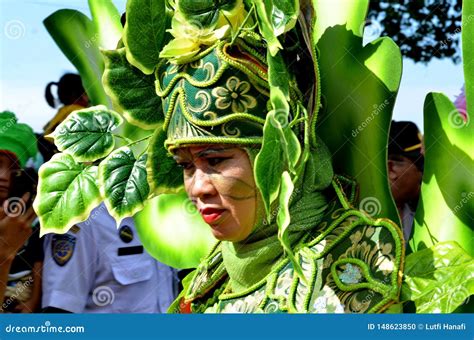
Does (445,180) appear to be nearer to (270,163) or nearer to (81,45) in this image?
(270,163)

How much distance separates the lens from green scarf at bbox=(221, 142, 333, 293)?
8.04 feet

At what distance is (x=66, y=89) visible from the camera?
3.86 meters

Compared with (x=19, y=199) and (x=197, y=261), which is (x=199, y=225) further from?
(x=19, y=199)

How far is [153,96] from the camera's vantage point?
8.98ft

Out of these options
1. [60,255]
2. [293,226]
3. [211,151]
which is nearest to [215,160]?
[211,151]

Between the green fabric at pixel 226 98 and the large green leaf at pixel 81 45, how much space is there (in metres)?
0.67

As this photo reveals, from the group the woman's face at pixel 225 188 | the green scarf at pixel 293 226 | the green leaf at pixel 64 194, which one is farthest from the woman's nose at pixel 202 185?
the green leaf at pixel 64 194

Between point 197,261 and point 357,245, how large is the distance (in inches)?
28.1

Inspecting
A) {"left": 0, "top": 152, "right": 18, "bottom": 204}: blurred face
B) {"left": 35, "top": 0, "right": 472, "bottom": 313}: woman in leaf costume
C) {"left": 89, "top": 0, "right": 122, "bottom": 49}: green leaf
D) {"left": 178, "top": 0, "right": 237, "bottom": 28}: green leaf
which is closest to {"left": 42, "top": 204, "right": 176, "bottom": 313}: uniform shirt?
{"left": 0, "top": 152, "right": 18, "bottom": 204}: blurred face

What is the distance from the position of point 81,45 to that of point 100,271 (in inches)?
42.4

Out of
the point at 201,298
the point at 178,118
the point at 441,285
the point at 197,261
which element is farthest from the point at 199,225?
the point at 441,285

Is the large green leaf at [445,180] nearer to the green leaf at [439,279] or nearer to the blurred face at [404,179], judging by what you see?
the green leaf at [439,279]

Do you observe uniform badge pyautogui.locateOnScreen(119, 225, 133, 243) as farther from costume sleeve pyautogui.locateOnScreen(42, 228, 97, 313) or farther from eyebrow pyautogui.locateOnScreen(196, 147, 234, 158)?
eyebrow pyautogui.locateOnScreen(196, 147, 234, 158)

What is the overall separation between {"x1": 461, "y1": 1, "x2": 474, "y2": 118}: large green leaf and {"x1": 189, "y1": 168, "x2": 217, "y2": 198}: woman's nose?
0.66 meters
